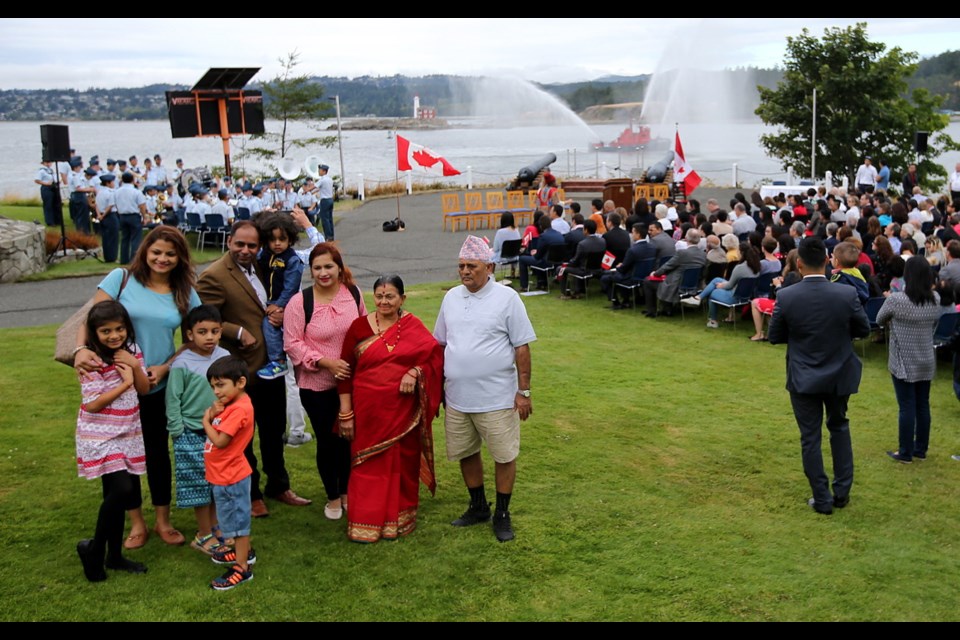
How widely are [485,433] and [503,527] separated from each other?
2.03 feet

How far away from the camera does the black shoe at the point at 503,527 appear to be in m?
5.68

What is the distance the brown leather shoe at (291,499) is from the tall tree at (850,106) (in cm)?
2682

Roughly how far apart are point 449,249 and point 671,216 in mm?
5676

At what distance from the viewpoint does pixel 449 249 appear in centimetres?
2136

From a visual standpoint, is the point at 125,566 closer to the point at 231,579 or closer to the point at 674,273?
the point at 231,579

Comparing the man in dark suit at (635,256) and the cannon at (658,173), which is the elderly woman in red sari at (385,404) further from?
the cannon at (658,173)

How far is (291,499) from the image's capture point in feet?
20.6

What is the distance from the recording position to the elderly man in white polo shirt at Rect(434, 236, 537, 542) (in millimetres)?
5473

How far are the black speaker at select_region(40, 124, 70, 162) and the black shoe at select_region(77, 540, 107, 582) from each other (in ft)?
51.9

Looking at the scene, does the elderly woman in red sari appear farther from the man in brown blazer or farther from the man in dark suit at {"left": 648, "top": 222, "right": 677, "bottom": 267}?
the man in dark suit at {"left": 648, "top": 222, "right": 677, "bottom": 267}

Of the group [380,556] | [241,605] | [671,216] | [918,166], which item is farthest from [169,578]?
[918,166]

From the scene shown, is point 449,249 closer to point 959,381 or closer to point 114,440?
point 959,381

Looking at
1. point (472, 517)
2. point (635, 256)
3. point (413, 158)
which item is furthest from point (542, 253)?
point (472, 517)

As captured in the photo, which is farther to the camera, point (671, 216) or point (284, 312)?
point (671, 216)
